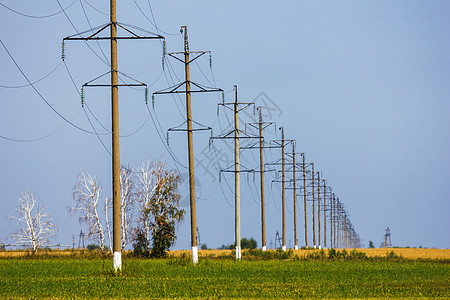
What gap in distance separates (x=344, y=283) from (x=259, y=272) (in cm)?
824

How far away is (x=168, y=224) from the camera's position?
202 ft

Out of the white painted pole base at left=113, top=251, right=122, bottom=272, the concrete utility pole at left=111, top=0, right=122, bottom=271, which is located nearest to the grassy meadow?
the white painted pole base at left=113, top=251, right=122, bottom=272

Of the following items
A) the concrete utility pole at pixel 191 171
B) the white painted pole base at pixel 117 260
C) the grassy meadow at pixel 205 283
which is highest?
the concrete utility pole at pixel 191 171

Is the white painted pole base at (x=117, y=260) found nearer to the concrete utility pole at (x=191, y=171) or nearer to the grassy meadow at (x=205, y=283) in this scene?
the grassy meadow at (x=205, y=283)

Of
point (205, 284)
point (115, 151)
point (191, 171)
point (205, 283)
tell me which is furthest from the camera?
point (191, 171)

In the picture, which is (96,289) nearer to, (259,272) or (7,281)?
(7,281)

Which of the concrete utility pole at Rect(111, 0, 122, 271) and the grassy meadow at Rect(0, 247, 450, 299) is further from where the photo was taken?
the concrete utility pole at Rect(111, 0, 122, 271)

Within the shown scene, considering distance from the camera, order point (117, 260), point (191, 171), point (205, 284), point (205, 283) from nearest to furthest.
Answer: point (205, 284) → point (205, 283) → point (117, 260) → point (191, 171)

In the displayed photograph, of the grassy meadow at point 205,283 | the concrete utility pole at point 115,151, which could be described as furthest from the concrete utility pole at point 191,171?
the concrete utility pole at point 115,151

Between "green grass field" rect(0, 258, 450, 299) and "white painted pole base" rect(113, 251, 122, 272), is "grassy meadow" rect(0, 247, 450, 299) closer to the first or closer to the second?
"green grass field" rect(0, 258, 450, 299)

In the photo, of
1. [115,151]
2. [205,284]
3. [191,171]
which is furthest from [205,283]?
[191,171]

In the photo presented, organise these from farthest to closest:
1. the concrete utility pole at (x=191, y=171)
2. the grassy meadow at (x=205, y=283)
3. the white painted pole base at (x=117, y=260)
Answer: the concrete utility pole at (x=191, y=171) → the white painted pole base at (x=117, y=260) → the grassy meadow at (x=205, y=283)

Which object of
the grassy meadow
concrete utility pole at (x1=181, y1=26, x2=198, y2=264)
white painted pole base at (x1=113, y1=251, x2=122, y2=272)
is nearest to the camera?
the grassy meadow

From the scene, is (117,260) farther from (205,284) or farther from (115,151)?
(205,284)
